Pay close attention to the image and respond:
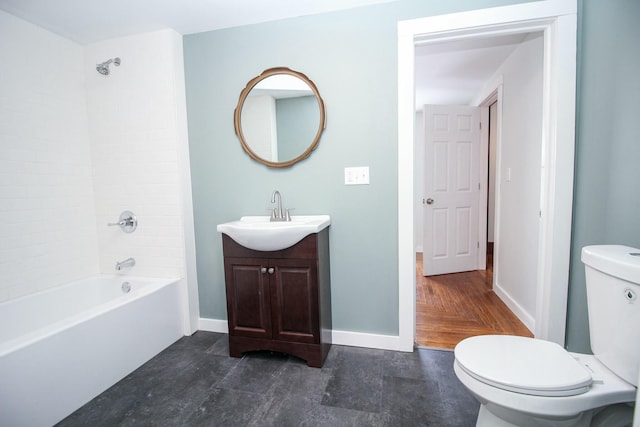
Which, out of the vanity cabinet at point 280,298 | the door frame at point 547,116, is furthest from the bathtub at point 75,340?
the door frame at point 547,116

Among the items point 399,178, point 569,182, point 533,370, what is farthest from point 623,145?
point 533,370

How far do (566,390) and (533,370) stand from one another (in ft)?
0.29

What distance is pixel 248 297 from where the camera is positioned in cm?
168

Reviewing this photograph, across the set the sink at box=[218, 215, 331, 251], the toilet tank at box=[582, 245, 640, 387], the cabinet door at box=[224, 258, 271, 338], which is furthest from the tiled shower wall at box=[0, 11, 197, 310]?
the toilet tank at box=[582, 245, 640, 387]

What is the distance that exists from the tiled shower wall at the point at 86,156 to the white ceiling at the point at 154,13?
3.9 inches

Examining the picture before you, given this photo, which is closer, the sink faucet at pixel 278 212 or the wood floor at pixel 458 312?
the sink faucet at pixel 278 212

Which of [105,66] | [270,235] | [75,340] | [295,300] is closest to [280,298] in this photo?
[295,300]

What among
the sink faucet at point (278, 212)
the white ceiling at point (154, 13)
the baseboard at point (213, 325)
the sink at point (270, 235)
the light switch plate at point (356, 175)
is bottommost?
the baseboard at point (213, 325)

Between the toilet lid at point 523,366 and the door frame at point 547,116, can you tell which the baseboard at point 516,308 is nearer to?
the door frame at point 547,116

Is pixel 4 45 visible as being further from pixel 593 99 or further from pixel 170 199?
pixel 593 99

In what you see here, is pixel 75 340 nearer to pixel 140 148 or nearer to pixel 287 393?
pixel 287 393

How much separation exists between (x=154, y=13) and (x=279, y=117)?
0.96 meters

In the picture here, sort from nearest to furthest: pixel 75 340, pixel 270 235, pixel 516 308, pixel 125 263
Result: 1. pixel 75 340
2. pixel 270 235
3. pixel 125 263
4. pixel 516 308

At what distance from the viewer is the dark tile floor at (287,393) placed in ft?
4.16
